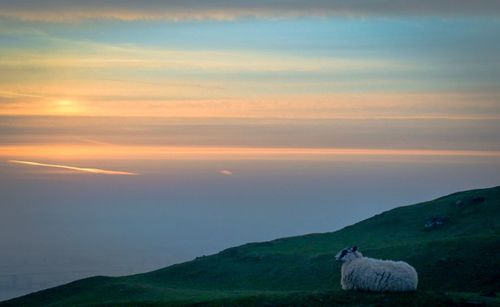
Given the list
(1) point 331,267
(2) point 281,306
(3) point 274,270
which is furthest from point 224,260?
(2) point 281,306

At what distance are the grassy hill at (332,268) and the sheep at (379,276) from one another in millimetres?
1213

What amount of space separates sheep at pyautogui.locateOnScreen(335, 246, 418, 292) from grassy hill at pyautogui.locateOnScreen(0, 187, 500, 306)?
1213 mm

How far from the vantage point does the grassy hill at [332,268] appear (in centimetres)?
4497

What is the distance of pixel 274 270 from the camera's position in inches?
2574

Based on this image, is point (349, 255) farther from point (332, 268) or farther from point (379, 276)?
point (332, 268)

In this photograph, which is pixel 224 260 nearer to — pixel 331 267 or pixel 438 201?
pixel 331 267

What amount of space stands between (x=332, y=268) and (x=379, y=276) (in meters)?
19.6

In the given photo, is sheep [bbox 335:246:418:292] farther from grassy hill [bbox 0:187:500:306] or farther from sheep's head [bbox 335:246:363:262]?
grassy hill [bbox 0:187:500:306]

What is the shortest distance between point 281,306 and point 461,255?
64.0 feet

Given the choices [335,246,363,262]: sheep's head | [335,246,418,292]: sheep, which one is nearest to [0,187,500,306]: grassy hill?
[335,246,418,292]: sheep

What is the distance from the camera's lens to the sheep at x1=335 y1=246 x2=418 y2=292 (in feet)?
134

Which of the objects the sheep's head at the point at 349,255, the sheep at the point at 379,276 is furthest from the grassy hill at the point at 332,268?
the sheep's head at the point at 349,255

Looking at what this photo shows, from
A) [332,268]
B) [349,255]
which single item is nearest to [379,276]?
[349,255]

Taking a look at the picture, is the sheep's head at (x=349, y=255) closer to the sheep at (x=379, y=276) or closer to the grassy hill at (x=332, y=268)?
the sheep at (x=379, y=276)
